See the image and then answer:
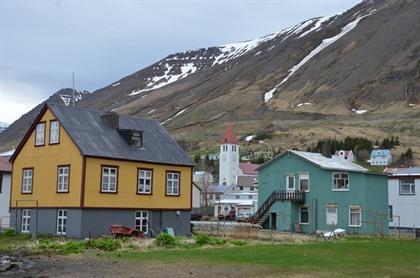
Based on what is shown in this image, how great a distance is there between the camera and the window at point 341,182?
2260 inches

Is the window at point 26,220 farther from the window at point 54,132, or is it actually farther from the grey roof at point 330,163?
the grey roof at point 330,163

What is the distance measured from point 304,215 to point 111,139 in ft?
78.6

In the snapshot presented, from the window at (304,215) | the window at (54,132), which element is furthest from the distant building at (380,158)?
the window at (54,132)

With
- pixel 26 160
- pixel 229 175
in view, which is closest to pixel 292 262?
pixel 26 160

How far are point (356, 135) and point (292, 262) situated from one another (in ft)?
460

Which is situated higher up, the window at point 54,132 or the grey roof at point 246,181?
the grey roof at point 246,181

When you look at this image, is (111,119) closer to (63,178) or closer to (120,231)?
(63,178)

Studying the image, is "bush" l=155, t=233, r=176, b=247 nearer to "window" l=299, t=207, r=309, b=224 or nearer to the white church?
"window" l=299, t=207, r=309, b=224

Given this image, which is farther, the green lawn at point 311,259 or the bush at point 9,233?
the bush at point 9,233

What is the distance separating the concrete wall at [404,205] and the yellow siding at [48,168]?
3378 cm

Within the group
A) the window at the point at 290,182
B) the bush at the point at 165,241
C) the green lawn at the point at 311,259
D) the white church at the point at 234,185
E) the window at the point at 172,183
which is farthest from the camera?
the white church at the point at 234,185

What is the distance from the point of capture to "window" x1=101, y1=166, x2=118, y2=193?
41.1 m

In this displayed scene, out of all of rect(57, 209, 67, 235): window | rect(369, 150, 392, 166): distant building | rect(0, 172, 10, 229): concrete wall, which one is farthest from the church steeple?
rect(57, 209, 67, 235): window

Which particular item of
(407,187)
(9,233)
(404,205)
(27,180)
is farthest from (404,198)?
(9,233)
